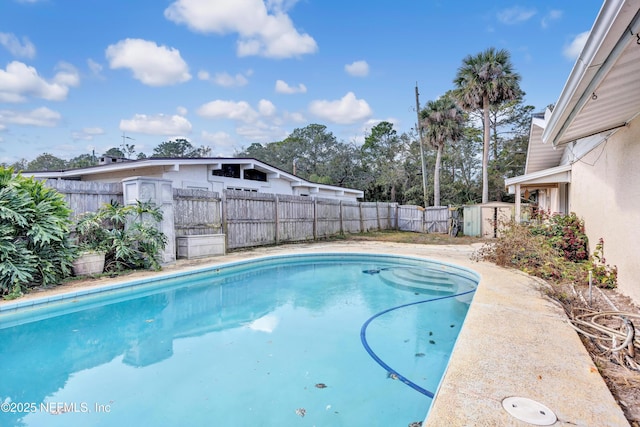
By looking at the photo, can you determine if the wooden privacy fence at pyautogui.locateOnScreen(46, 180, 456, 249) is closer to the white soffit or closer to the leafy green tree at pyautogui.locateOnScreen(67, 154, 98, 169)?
the white soffit

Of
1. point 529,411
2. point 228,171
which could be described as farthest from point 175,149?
point 529,411

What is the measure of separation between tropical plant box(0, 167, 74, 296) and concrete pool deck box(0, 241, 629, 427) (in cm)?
657

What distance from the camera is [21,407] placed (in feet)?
9.78

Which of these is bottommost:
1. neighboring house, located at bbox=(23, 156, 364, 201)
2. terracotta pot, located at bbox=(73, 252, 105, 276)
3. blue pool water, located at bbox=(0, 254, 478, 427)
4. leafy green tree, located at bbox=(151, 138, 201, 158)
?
blue pool water, located at bbox=(0, 254, 478, 427)

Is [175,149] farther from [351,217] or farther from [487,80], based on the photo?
[487,80]

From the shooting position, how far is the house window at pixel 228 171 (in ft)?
45.3

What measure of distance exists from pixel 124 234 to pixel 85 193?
1329 millimetres

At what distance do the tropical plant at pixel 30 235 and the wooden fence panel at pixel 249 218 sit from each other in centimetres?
488

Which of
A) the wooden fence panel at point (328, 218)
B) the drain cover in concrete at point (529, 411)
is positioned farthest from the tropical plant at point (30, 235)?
the wooden fence panel at point (328, 218)

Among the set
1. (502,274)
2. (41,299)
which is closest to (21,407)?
(41,299)

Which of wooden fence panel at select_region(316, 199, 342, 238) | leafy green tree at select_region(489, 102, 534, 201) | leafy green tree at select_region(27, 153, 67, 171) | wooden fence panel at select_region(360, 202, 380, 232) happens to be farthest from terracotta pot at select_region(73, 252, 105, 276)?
leafy green tree at select_region(27, 153, 67, 171)

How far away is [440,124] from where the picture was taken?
22.2 m

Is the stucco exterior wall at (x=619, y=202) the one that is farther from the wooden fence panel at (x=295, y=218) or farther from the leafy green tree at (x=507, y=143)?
the leafy green tree at (x=507, y=143)

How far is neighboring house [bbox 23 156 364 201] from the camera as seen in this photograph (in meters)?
12.1
